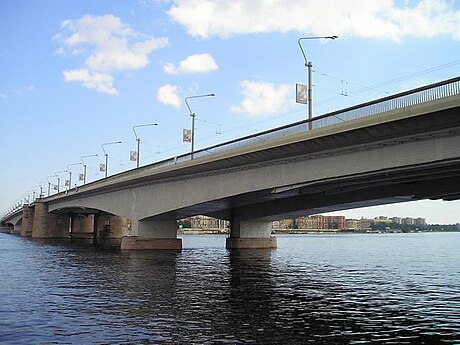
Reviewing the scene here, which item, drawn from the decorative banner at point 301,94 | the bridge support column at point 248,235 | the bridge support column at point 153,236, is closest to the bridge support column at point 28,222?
the bridge support column at point 248,235

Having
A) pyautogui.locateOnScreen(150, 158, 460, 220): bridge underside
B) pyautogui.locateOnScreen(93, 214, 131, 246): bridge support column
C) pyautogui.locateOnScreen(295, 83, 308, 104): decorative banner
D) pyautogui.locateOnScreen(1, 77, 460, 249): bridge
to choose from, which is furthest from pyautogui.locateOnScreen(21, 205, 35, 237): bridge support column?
pyautogui.locateOnScreen(295, 83, 308, 104): decorative banner

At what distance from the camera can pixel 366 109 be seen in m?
26.9

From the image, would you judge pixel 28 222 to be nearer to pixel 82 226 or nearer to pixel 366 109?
pixel 82 226

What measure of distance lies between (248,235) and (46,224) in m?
52.7

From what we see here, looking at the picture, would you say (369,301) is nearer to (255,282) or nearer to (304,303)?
(304,303)

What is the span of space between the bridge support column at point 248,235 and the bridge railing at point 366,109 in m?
23.7

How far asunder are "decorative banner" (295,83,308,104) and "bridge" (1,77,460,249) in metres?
1.76

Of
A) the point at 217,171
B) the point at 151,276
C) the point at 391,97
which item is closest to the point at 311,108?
the point at 391,97

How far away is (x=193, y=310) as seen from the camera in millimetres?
17938

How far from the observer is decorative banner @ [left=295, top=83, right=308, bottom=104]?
3256 centimetres

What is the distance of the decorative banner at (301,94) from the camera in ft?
107

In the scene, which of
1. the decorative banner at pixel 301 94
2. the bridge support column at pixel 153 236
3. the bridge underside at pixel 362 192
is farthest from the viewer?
the bridge support column at pixel 153 236

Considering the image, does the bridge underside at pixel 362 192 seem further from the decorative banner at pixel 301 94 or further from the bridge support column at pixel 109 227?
the bridge support column at pixel 109 227

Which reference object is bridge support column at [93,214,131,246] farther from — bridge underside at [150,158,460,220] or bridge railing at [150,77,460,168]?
bridge railing at [150,77,460,168]
